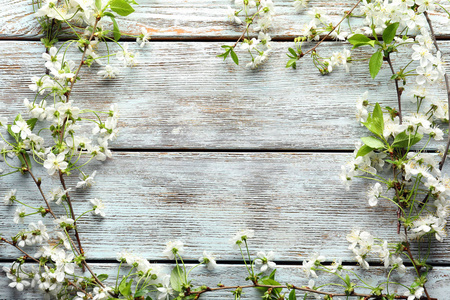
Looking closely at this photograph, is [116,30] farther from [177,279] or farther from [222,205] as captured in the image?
[177,279]

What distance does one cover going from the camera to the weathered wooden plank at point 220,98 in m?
0.86

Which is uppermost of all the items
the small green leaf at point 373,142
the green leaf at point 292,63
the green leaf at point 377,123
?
the green leaf at point 292,63

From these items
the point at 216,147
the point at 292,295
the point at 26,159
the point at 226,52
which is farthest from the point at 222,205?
the point at 26,159

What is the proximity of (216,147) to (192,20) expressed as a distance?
0.30 m

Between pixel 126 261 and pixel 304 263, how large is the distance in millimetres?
370

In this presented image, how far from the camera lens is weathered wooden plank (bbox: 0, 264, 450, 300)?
0.80m

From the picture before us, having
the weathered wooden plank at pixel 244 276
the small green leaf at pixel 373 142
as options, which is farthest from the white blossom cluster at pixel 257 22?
the weathered wooden plank at pixel 244 276

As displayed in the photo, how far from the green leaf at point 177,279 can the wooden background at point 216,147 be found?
0.04 m

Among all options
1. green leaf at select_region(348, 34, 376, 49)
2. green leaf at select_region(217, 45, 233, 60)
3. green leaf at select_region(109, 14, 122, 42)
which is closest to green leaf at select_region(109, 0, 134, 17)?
green leaf at select_region(109, 14, 122, 42)

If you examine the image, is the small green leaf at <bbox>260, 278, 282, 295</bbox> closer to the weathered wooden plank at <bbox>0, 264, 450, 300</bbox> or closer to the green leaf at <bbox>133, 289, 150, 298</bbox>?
Result: the weathered wooden plank at <bbox>0, 264, 450, 300</bbox>

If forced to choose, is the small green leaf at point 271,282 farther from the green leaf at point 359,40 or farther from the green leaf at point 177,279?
the green leaf at point 359,40

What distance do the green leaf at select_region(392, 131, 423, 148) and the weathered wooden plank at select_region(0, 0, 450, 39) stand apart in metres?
0.31

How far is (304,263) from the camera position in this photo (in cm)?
80

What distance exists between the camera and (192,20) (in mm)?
900
